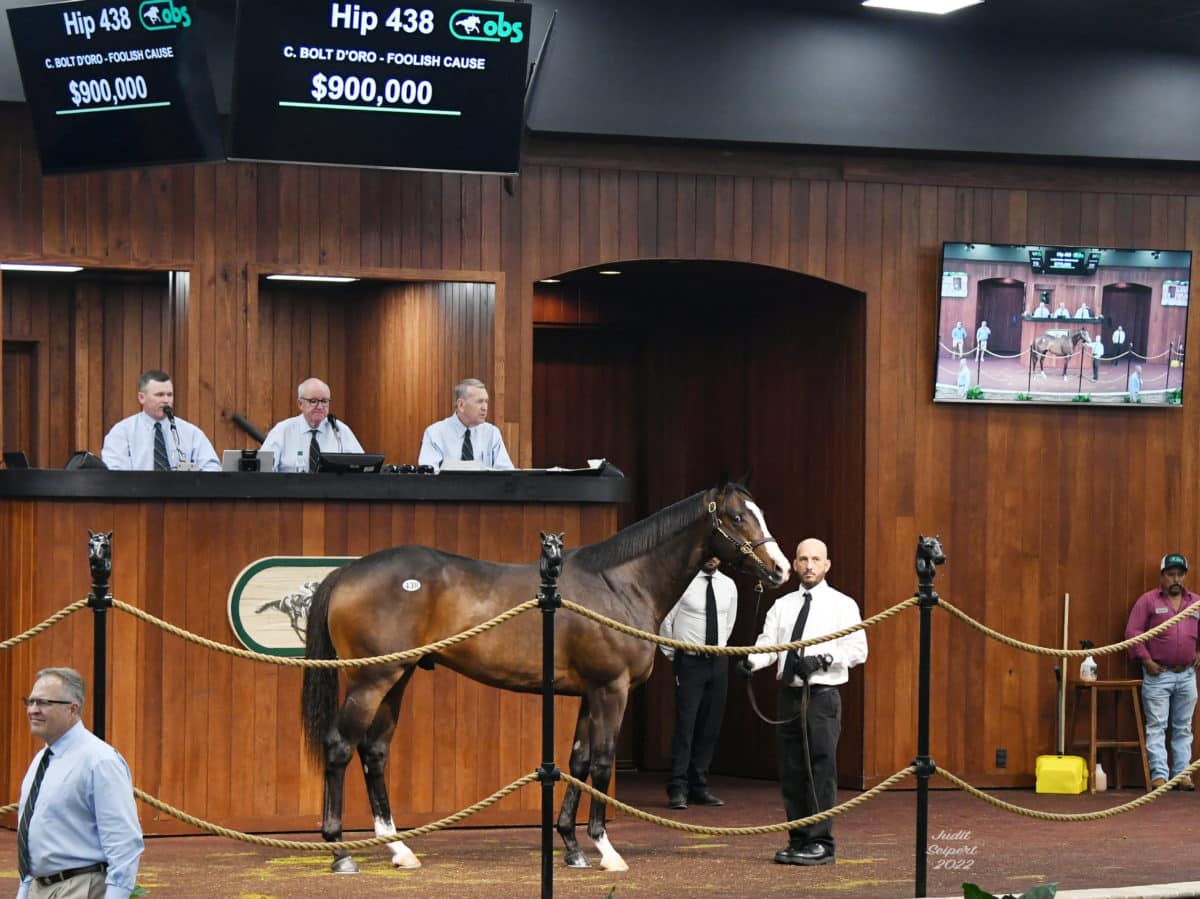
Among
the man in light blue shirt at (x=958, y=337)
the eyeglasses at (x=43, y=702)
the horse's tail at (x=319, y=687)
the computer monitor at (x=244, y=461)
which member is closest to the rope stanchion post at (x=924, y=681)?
the horse's tail at (x=319, y=687)

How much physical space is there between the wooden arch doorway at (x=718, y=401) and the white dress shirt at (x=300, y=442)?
6.58ft

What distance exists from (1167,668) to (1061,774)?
902 millimetres

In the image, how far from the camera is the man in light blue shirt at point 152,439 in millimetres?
9453

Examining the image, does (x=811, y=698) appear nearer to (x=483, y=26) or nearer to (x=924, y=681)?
(x=924, y=681)

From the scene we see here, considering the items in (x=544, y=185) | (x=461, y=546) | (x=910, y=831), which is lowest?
(x=910, y=831)

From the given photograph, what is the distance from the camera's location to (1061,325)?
11539mm

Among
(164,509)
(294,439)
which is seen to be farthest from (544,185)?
(164,509)

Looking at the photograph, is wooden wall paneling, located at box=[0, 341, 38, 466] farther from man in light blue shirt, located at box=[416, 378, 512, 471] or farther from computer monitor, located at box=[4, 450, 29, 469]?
man in light blue shirt, located at box=[416, 378, 512, 471]

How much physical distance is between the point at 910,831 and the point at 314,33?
4935 mm

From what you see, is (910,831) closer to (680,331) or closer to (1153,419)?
(1153,419)

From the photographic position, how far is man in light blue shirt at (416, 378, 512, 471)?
991 centimetres

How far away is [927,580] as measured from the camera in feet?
22.4

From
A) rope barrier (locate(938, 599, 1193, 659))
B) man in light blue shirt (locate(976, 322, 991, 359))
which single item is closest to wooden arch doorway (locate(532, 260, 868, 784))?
man in light blue shirt (locate(976, 322, 991, 359))

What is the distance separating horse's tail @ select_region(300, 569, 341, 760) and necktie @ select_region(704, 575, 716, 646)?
10.8 ft
